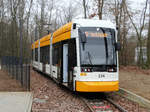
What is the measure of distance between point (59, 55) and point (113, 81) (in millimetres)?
3737

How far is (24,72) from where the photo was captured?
1135 centimetres

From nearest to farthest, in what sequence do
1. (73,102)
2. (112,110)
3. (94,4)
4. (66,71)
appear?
(112,110)
(73,102)
(66,71)
(94,4)

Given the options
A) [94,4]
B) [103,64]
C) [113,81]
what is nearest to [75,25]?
[103,64]

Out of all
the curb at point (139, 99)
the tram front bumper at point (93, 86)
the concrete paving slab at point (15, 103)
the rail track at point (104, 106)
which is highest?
the tram front bumper at point (93, 86)

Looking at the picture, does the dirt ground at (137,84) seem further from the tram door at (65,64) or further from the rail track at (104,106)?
the tram door at (65,64)

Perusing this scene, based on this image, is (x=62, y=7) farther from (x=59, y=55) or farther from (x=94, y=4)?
(x=59, y=55)

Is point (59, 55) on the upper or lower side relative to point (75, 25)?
lower

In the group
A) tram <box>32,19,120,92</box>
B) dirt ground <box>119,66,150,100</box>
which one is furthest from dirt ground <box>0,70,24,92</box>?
dirt ground <box>119,66,150,100</box>

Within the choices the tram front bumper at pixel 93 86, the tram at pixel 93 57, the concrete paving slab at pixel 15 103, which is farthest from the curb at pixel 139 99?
the concrete paving slab at pixel 15 103

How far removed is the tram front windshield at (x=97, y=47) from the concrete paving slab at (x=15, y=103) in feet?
8.89

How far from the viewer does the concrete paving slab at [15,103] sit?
6986 mm

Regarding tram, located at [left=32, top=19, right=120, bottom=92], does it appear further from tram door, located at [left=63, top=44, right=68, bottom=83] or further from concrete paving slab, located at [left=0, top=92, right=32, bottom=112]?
concrete paving slab, located at [left=0, top=92, right=32, bottom=112]

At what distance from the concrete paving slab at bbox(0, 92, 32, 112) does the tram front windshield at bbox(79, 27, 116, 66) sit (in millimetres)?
2710

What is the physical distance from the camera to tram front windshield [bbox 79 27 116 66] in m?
9.25
